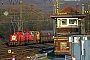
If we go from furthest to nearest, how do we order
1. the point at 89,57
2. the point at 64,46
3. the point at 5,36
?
the point at 5,36 < the point at 64,46 < the point at 89,57

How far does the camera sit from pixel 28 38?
36938 mm

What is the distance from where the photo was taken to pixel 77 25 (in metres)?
20.8

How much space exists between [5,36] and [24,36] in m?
13.4

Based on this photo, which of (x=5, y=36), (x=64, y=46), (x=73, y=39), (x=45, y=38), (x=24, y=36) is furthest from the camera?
(x=5, y=36)

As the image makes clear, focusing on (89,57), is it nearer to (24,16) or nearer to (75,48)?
(75,48)

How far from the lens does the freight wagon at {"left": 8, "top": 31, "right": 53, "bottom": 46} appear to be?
3531 cm

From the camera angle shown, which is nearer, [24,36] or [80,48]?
[80,48]

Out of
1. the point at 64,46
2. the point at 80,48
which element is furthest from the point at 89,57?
the point at 64,46

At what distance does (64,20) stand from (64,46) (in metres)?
→ 1.94

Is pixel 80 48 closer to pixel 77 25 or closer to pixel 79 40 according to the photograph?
pixel 79 40

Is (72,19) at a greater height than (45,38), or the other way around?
(72,19)

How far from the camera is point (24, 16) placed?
5238 centimetres

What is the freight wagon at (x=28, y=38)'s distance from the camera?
35.3 m

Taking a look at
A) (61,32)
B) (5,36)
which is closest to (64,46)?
(61,32)
